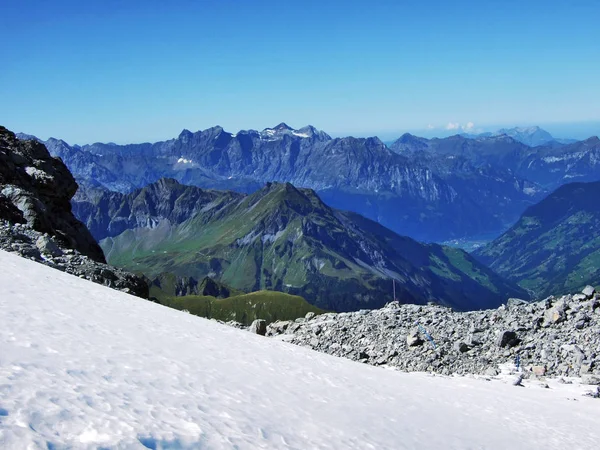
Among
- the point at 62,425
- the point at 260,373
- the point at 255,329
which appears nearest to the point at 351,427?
the point at 260,373

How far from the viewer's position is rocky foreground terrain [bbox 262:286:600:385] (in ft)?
93.9

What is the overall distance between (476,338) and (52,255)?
2594 centimetres

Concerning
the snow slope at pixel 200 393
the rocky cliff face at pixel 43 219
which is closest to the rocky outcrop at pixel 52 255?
the rocky cliff face at pixel 43 219

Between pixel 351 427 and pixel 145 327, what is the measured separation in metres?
9.93

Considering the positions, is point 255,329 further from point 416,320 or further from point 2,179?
point 2,179

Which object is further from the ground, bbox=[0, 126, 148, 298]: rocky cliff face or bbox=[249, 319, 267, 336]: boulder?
bbox=[0, 126, 148, 298]: rocky cliff face

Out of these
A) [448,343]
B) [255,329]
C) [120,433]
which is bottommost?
[255,329]

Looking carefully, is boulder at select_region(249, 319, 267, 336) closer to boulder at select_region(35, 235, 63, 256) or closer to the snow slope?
the snow slope

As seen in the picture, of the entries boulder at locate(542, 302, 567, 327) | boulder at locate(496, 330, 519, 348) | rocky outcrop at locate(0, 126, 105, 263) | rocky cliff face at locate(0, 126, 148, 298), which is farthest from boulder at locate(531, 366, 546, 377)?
rocky outcrop at locate(0, 126, 105, 263)

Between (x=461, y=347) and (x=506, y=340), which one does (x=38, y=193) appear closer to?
(x=461, y=347)

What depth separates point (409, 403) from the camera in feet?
65.6

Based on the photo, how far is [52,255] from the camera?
108 feet

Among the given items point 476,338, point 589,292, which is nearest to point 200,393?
point 476,338

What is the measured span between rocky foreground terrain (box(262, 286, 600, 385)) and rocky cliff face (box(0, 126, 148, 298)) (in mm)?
13309
